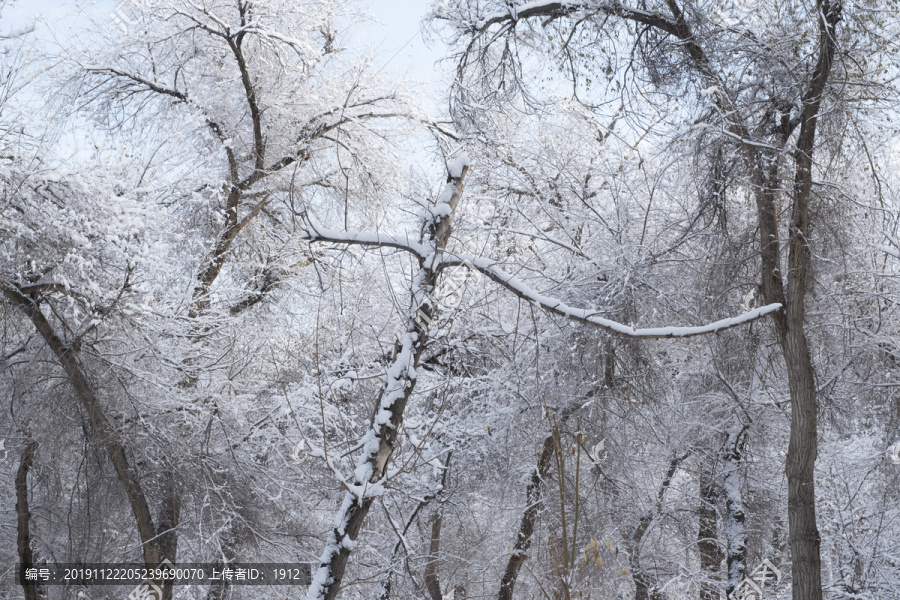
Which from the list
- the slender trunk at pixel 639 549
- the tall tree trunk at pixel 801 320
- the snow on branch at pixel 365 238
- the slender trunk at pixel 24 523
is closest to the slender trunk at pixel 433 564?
the slender trunk at pixel 639 549

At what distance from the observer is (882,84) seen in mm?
5586

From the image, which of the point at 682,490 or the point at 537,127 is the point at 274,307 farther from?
the point at 682,490

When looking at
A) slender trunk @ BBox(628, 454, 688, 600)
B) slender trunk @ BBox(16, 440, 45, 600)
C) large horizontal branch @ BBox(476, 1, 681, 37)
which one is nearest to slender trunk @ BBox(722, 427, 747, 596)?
slender trunk @ BBox(628, 454, 688, 600)

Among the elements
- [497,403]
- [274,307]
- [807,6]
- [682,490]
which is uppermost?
[807,6]

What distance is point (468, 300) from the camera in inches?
356

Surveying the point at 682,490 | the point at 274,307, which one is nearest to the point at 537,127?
the point at 274,307

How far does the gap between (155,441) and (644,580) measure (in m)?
7.59

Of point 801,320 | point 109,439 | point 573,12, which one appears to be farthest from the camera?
point 109,439

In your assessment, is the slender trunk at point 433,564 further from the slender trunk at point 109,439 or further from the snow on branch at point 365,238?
the snow on branch at point 365,238

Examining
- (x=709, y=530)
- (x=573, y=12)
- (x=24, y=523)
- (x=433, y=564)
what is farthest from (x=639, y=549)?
(x=24, y=523)

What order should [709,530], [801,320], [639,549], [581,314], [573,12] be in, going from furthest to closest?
1. [709,530]
2. [639,549]
3. [573,12]
4. [801,320]
5. [581,314]

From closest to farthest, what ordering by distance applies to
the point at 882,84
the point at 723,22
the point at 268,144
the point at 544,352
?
the point at 882,84 < the point at 723,22 < the point at 544,352 < the point at 268,144

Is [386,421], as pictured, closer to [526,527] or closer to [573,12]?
[573,12]

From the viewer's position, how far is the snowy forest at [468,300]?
5.86m
